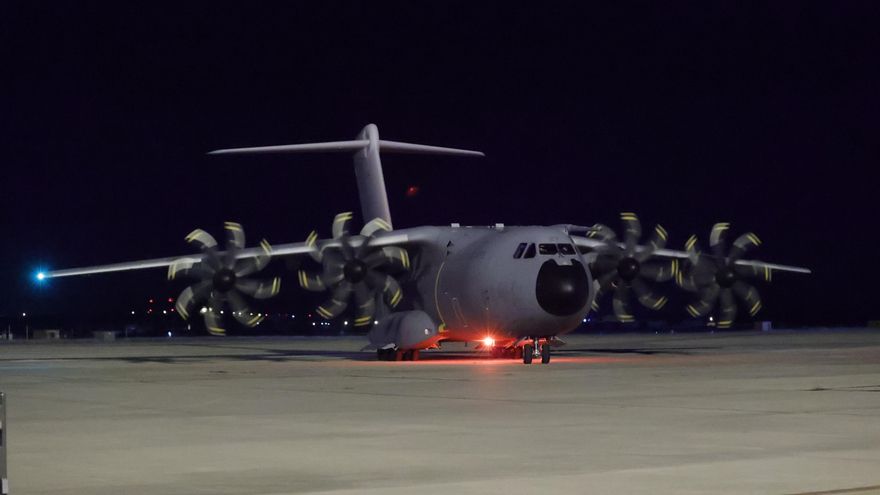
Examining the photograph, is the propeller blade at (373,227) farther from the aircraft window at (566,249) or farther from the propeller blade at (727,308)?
the propeller blade at (727,308)

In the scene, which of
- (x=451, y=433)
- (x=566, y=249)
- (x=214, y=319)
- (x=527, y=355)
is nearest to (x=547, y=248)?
(x=566, y=249)

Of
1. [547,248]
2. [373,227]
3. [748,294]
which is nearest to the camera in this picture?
[547,248]

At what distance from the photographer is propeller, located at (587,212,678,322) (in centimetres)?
4378

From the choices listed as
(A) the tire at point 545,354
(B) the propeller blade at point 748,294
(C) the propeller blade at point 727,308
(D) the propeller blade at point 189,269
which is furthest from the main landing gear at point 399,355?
(B) the propeller blade at point 748,294

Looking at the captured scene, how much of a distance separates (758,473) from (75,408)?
1218 centimetres

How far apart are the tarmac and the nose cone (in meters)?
5.94

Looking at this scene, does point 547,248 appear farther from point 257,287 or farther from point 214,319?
point 214,319

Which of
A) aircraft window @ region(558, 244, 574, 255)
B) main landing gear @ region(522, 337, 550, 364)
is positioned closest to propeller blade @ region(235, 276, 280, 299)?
main landing gear @ region(522, 337, 550, 364)

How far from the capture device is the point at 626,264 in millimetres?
43688

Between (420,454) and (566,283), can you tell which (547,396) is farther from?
(566,283)

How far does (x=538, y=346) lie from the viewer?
38094mm

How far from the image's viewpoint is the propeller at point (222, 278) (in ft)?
137

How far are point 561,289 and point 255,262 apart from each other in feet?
35.2

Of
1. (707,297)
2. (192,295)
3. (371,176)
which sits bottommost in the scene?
(707,297)
